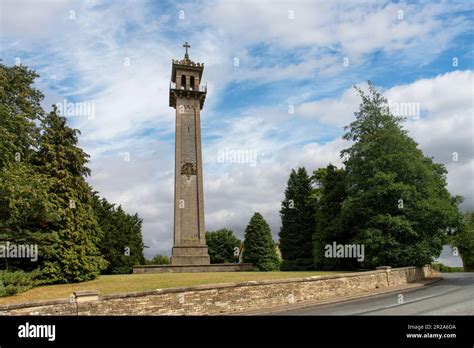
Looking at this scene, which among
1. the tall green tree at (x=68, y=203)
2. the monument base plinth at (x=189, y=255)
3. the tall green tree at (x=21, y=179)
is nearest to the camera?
the tall green tree at (x=21, y=179)

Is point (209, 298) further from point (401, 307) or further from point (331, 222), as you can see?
point (331, 222)

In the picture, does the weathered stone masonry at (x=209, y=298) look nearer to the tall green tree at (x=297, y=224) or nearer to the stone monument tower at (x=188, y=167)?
the stone monument tower at (x=188, y=167)

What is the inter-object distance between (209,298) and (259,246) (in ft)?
116

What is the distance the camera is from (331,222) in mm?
33969

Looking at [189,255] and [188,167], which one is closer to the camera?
[189,255]

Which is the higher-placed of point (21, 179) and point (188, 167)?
point (188, 167)

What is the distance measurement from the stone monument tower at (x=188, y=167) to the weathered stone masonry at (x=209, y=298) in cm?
1803

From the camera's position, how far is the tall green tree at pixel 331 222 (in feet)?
110

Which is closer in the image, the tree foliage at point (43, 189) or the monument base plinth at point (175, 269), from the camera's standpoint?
A: the tree foliage at point (43, 189)

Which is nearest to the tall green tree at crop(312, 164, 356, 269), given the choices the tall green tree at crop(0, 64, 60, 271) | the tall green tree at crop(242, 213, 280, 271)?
the tall green tree at crop(242, 213, 280, 271)

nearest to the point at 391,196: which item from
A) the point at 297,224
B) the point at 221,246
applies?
the point at 297,224

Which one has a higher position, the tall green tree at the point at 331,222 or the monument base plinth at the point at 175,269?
the tall green tree at the point at 331,222

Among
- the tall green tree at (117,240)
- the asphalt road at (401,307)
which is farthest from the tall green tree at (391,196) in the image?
the tall green tree at (117,240)
